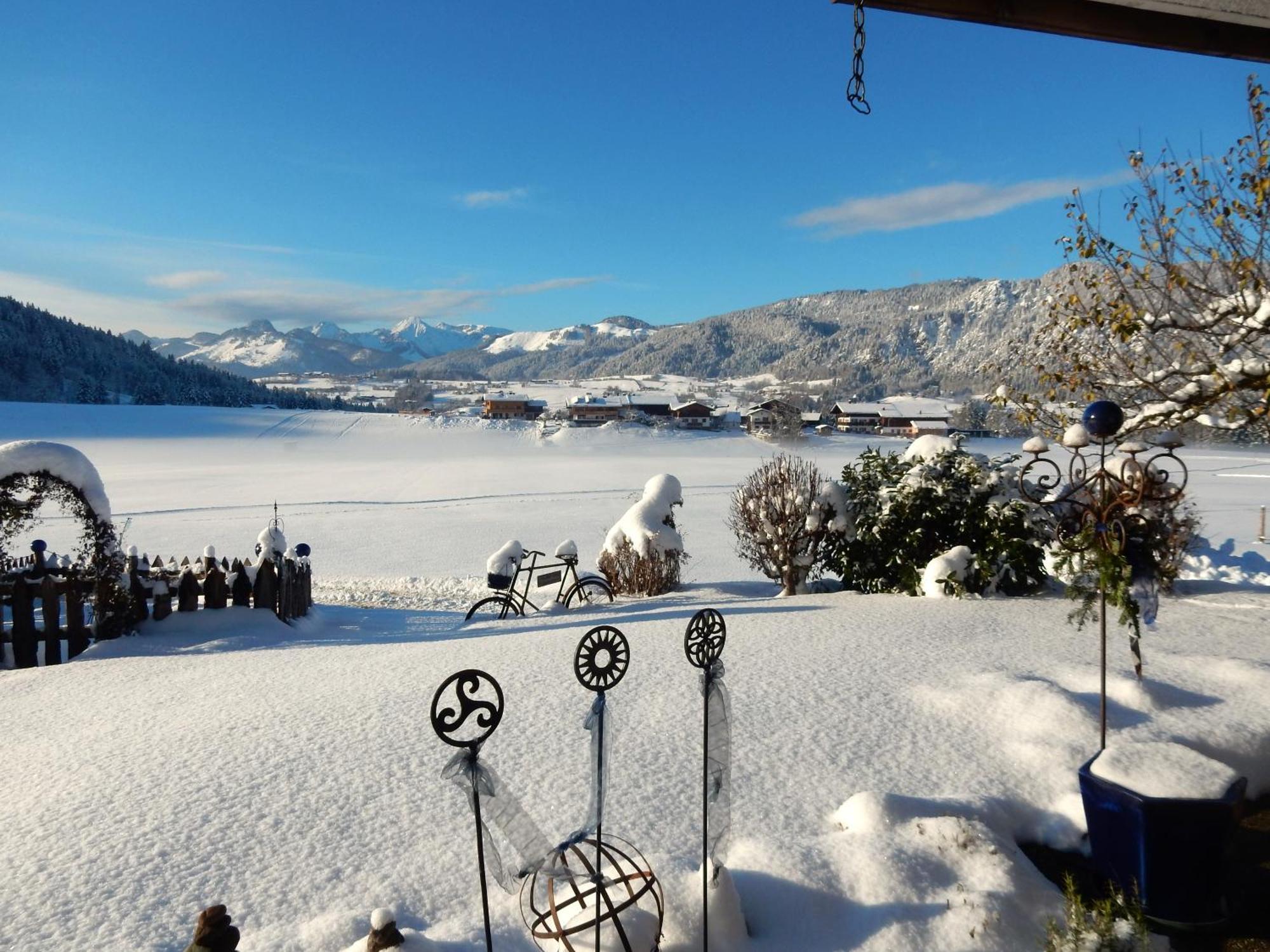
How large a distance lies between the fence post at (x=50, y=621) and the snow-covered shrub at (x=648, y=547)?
6813 millimetres

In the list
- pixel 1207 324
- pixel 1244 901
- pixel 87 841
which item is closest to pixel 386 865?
pixel 87 841

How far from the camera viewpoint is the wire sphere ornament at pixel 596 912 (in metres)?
2.34

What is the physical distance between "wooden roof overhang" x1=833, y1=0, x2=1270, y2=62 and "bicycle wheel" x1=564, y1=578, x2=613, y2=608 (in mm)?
7764

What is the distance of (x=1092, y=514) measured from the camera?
4.79m

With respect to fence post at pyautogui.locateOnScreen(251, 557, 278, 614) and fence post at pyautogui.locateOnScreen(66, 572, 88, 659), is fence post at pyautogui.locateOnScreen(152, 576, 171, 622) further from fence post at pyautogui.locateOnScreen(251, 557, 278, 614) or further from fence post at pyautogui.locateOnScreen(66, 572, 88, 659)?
fence post at pyautogui.locateOnScreen(251, 557, 278, 614)

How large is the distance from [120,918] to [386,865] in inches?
38.8

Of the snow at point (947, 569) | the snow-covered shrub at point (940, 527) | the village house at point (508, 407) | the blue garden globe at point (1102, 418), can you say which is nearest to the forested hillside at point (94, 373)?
the village house at point (508, 407)

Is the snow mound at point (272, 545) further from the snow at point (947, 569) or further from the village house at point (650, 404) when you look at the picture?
the village house at point (650, 404)

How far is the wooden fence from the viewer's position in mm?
7250

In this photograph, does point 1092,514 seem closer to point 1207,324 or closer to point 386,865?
point 1207,324

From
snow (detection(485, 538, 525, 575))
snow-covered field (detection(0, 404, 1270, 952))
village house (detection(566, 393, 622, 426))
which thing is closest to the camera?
snow-covered field (detection(0, 404, 1270, 952))

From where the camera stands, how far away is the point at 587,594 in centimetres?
1053

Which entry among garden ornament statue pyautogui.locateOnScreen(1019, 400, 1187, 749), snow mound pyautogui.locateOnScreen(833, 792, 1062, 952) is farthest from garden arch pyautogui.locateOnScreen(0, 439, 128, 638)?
garden ornament statue pyautogui.locateOnScreen(1019, 400, 1187, 749)

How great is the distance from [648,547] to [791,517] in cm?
228
